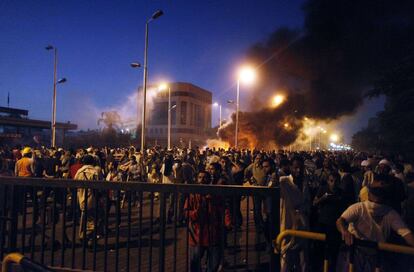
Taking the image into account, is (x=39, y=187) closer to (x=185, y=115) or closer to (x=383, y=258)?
(x=383, y=258)

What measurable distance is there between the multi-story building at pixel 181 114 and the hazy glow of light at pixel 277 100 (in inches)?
1794

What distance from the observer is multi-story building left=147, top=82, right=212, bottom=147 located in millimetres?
90438

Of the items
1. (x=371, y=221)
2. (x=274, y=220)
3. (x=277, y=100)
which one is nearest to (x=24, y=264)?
(x=274, y=220)

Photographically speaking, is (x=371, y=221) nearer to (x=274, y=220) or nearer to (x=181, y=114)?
(x=274, y=220)

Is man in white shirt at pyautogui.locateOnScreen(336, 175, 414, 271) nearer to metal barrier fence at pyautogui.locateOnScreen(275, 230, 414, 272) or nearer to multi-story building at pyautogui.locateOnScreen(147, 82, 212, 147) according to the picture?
metal barrier fence at pyautogui.locateOnScreen(275, 230, 414, 272)

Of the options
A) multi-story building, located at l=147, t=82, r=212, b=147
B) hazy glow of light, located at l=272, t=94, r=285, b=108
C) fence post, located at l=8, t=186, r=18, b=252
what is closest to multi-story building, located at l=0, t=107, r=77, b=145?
hazy glow of light, located at l=272, t=94, r=285, b=108

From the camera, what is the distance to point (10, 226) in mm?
4398

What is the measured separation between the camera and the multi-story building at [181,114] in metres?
90.4

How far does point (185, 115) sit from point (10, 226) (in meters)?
87.4

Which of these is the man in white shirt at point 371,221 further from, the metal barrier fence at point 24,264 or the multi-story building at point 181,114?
the multi-story building at point 181,114

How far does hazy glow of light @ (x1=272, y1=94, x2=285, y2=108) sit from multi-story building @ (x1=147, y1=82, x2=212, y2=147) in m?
45.6

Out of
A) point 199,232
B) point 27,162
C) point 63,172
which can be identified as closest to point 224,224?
point 199,232

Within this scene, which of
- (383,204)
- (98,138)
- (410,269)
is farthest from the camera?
(98,138)

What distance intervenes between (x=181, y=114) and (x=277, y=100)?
2051 inches
